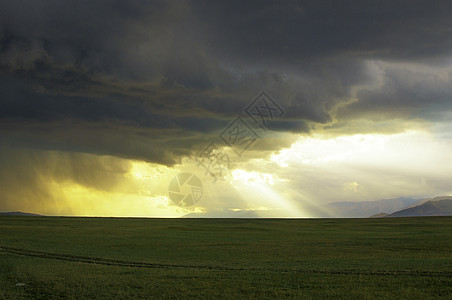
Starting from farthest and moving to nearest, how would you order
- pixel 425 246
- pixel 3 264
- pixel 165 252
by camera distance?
pixel 425 246 → pixel 165 252 → pixel 3 264

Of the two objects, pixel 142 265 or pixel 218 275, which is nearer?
pixel 218 275

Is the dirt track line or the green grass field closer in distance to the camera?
the green grass field

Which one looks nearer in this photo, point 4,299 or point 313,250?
point 4,299

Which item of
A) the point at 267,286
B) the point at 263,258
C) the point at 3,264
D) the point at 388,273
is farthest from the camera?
the point at 263,258

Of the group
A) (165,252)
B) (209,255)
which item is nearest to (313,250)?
(209,255)

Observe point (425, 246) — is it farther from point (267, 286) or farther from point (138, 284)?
point (138, 284)

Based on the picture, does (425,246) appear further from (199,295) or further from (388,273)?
(199,295)

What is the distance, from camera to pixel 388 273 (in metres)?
30.7

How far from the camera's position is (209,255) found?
46.4 meters

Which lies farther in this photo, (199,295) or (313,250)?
(313,250)

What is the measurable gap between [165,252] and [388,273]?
28.5 m

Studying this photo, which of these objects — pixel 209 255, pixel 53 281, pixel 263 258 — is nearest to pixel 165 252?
pixel 209 255

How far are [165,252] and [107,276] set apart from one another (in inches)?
776

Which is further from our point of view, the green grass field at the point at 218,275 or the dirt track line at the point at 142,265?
the dirt track line at the point at 142,265
